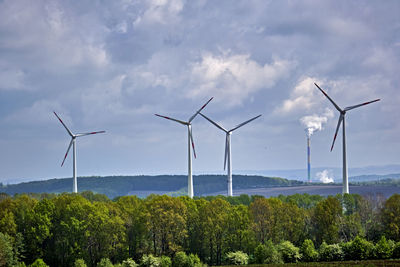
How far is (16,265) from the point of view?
10888 centimetres

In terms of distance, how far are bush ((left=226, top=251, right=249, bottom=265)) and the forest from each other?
0.53m

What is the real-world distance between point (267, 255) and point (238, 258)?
6.09 m

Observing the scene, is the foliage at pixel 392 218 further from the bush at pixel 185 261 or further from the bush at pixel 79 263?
the bush at pixel 79 263

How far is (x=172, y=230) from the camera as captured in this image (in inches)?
4656

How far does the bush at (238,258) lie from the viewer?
4220 inches

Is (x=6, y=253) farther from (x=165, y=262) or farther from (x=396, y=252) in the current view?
(x=396, y=252)

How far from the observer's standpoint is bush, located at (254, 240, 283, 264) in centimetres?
10350

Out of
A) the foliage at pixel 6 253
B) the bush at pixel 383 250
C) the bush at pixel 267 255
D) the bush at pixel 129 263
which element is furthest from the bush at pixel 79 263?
the bush at pixel 383 250

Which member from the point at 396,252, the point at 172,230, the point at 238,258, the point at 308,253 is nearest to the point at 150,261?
the point at 172,230

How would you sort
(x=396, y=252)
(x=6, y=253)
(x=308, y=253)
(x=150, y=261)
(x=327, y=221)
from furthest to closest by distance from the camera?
(x=327, y=221)
(x=6, y=253)
(x=150, y=261)
(x=308, y=253)
(x=396, y=252)

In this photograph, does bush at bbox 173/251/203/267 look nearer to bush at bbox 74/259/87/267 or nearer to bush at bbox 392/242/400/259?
bush at bbox 74/259/87/267

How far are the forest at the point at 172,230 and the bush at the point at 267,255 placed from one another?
2691 mm

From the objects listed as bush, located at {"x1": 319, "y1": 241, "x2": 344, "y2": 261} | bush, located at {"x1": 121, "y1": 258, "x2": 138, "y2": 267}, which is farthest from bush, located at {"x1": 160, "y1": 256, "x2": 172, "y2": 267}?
bush, located at {"x1": 319, "y1": 241, "x2": 344, "y2": 261}

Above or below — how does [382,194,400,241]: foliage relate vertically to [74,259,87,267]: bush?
above
